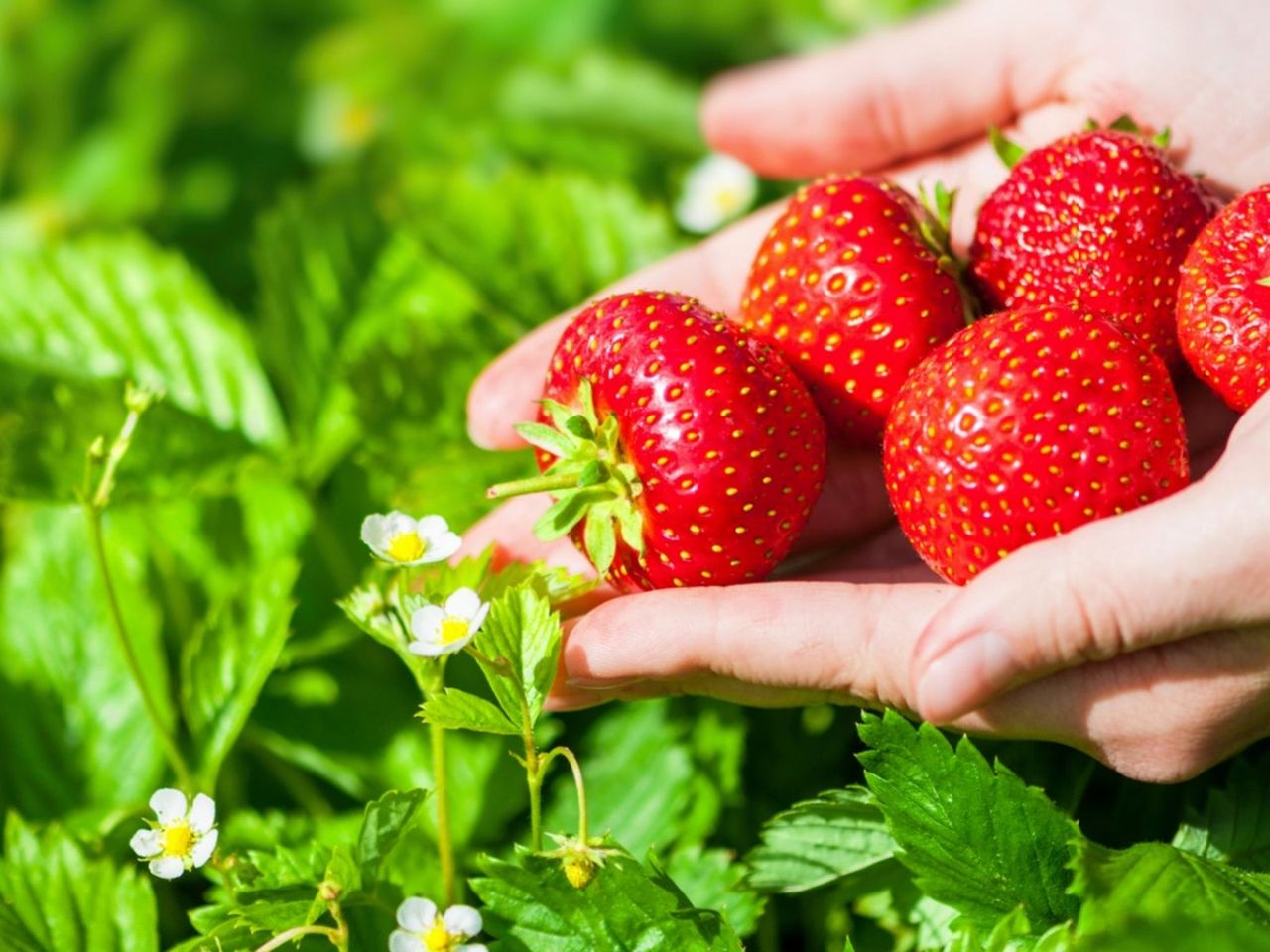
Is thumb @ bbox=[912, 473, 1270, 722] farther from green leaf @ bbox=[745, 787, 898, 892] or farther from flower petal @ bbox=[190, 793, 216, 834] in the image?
flower petal @ bbox=[190, 793, 216, 834]

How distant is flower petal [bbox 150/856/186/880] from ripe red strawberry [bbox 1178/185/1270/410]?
1168 mm

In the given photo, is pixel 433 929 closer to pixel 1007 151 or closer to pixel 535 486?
pixel 535 486

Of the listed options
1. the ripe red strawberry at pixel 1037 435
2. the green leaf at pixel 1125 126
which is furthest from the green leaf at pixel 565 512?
the green leaf at pixel 1125 126

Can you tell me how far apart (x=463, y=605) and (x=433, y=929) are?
1.01 ft

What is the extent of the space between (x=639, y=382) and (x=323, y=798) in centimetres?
79

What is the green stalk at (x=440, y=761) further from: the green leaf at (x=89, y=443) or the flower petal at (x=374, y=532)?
the green leaf at (x=89, y=443)

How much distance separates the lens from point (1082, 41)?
193 centimetres

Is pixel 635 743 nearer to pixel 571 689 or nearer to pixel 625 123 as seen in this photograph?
pixel 571 689

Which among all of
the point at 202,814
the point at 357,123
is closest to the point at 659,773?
the point at 202,814

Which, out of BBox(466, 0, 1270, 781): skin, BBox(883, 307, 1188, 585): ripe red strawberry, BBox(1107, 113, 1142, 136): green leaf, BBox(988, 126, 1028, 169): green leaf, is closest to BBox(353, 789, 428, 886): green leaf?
BBox(466, 0, 1270, 781): skin

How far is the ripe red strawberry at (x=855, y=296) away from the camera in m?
1.52

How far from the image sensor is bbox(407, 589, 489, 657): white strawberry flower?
1.28 m

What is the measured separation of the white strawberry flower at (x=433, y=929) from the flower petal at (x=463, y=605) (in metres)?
0.27

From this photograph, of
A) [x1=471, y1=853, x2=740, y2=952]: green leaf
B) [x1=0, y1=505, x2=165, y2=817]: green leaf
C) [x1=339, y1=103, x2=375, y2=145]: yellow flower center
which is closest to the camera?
[x1=471, y1=853, x2=740, y2=952]: green leaf
